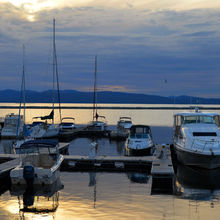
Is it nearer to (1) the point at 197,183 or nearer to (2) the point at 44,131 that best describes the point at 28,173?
(1) the point at 197,183

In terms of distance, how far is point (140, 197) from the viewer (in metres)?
18.5

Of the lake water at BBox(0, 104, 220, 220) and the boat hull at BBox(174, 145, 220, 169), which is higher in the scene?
the boat hull at BBox(174, 145, 220, 169)

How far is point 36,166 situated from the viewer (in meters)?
22.0

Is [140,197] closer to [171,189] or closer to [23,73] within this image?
[171,189]

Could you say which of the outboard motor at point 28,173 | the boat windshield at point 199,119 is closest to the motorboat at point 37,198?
the outboard motor at point 28,173

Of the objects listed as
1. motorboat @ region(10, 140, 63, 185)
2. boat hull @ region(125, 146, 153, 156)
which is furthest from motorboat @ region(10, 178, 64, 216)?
boat hull @ region(125, 146, 153, 156)

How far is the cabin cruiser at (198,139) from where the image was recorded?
24.0 metres

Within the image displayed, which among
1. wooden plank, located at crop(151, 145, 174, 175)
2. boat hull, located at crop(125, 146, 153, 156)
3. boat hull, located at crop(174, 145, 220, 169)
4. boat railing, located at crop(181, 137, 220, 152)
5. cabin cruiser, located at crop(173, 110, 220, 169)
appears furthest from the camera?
boat hull, located at crop(125, 146, 153, 156)

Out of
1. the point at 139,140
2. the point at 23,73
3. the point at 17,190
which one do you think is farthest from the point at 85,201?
the point at 23,73

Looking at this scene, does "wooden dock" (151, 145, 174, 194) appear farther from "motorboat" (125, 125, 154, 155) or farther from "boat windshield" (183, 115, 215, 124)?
"motorboat" (125, 125, 154, 155)

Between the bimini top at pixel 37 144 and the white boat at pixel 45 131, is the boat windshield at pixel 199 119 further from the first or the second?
the white boat at pixel 45 131

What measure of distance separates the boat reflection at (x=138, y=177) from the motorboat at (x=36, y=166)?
4450 mm

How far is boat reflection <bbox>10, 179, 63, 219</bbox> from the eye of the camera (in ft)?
54.1

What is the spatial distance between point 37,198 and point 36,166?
3.73 m
